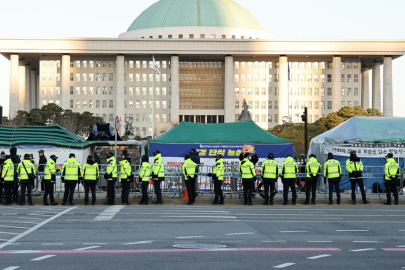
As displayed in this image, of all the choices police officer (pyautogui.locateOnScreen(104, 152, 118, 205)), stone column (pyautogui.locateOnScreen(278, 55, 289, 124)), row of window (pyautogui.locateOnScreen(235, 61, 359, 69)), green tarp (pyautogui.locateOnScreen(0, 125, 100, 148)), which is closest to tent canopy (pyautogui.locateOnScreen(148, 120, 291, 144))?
green tarp (pyautogui.locateOnScreen(0, 125, 100, 148))

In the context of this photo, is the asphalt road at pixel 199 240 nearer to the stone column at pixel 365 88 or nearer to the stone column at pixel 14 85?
the stone column at pixel 14 85

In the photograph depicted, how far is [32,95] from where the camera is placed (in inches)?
5123

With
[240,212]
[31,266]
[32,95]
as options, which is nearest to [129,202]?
[240,212]

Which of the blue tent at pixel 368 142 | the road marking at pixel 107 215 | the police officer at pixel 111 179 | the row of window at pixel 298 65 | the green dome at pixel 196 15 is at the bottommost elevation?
the road marking at pixel 107 215

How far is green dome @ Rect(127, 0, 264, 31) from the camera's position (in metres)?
131

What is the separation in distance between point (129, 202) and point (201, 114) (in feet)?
342

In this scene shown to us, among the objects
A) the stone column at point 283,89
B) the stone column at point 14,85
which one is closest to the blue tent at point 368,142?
the stone column at point 283,89

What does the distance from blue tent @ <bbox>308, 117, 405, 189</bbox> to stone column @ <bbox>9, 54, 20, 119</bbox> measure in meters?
94.8

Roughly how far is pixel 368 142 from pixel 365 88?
345 feet

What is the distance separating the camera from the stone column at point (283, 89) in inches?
4532

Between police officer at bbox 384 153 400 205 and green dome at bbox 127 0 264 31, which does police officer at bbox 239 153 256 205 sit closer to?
police officer at bbox 384 153 400 205

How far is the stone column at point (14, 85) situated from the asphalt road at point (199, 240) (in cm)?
10092

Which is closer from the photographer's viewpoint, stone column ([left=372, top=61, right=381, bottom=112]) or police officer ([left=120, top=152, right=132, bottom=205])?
police officer ([left=120, top=152, right=132, bottom=205])

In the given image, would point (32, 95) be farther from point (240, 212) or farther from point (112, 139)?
point (240, 212)
